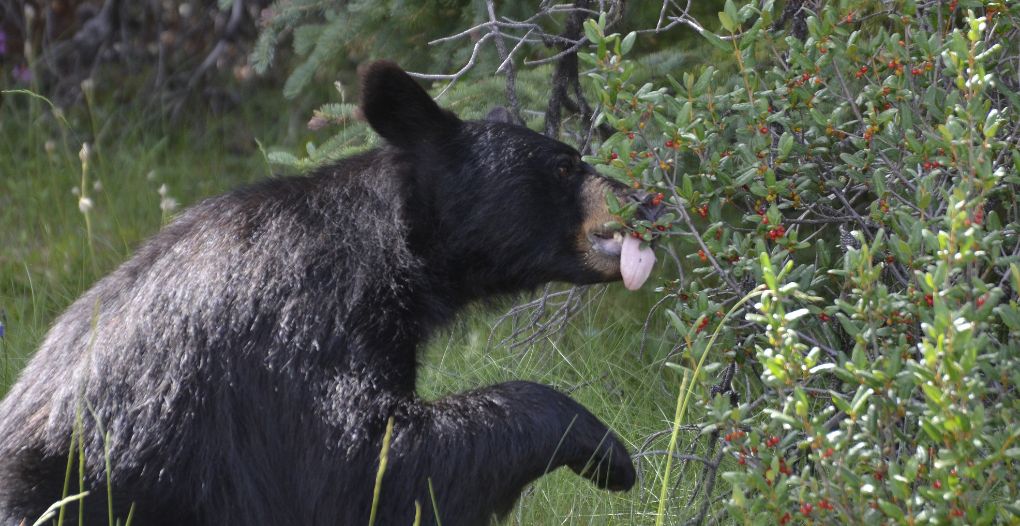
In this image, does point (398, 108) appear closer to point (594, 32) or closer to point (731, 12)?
point (594, 32)

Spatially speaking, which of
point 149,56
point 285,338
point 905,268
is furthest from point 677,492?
point 149,56

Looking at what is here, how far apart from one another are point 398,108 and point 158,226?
9.24ft

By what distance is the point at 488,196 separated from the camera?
11.9 ft

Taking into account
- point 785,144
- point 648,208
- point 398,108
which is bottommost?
point 648,208

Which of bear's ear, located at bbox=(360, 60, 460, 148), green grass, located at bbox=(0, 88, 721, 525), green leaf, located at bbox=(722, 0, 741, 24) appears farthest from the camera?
green grass, located at bbox=(0, 88, 721, 525)

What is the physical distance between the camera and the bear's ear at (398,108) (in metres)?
3.55

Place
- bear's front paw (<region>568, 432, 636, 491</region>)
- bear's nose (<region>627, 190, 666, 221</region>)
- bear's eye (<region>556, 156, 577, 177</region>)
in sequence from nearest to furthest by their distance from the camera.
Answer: bear's front paw (<region>568, 432, 636, 491</region>) < bear's nose (<region>627, 190, 666, 221</region>) < bear's eye (<region>556, 156, 577, 177</region>)

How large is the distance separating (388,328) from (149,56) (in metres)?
5.51

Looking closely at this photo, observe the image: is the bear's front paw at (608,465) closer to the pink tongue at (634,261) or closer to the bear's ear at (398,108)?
the pink tongue at (634,261)

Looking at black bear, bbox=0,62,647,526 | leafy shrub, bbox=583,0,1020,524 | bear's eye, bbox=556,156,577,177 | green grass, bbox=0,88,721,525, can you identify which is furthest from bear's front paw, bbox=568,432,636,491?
bear's eye, bbox=556,156,577,177

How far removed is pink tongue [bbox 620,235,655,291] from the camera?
3477mm

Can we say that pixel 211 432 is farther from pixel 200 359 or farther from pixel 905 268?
pixel 905 268

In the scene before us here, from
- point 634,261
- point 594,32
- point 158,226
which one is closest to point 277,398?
point 634,261

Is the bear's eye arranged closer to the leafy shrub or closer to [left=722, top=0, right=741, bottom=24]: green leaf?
the leafy shrub
